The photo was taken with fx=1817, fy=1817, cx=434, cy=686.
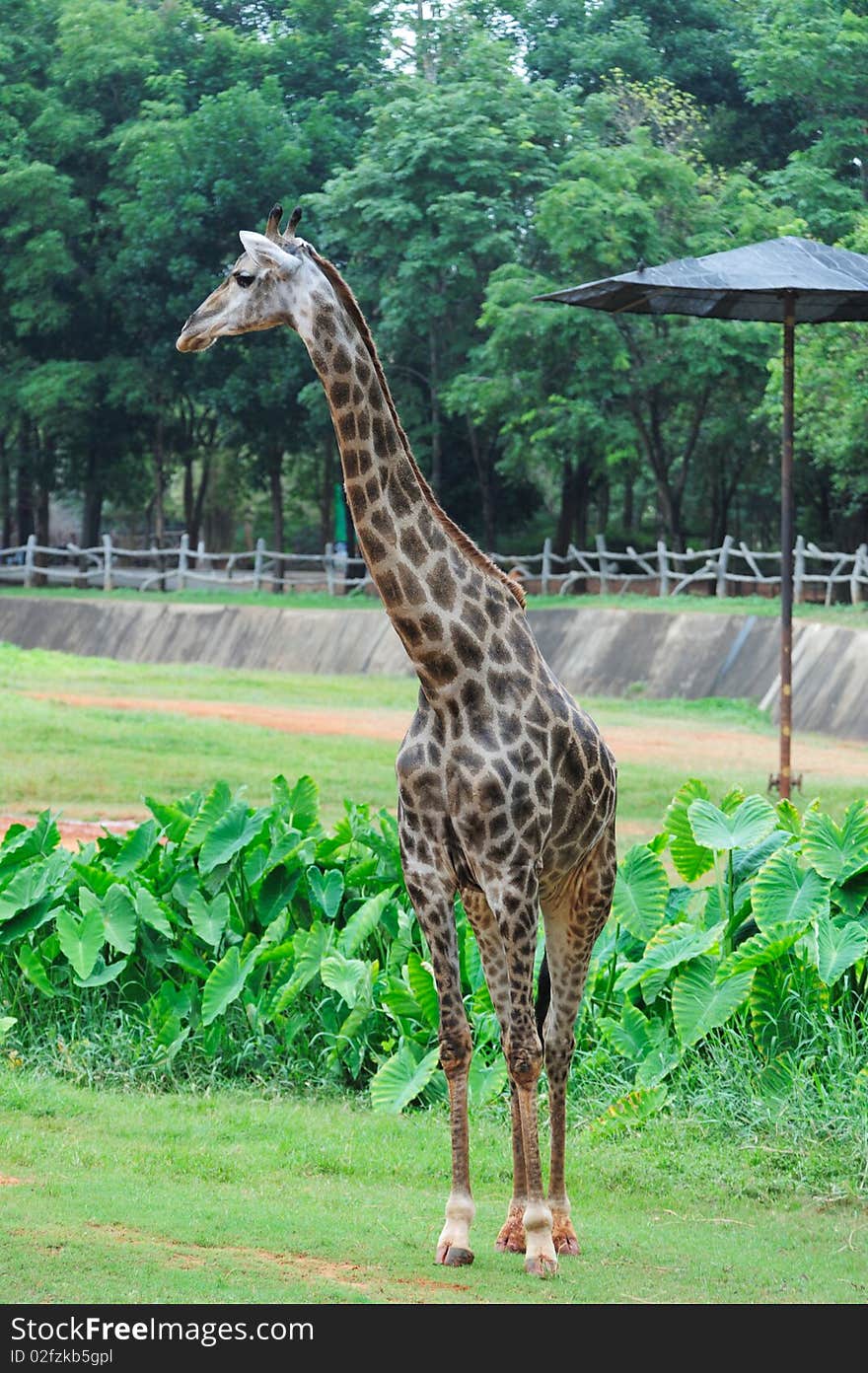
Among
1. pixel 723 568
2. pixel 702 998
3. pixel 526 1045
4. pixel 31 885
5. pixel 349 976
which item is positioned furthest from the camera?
pixel 723 568

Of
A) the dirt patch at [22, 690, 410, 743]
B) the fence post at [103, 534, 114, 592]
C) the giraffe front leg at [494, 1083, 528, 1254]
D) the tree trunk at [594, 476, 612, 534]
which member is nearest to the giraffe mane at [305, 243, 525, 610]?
the giraffe front leg at [494, 1083, 528, 1254]

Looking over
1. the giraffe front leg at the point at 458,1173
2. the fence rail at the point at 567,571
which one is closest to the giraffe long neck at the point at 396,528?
the giraffe front leg at the point at 458,1173

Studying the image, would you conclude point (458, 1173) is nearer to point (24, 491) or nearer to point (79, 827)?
point (79, 827)

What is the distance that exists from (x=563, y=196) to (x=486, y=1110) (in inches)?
977

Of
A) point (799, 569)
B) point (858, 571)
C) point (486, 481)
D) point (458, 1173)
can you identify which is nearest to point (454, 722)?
point (458, 1173)

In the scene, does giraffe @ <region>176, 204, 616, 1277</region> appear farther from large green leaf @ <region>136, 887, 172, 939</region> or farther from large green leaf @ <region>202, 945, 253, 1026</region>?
large green leaf @ <region>136, 887, 172, 939</region>

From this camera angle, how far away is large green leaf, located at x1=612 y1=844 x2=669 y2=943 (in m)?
7.59

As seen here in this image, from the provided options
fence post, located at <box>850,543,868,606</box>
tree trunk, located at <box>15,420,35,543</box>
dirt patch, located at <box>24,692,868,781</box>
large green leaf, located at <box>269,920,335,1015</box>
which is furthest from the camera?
tree trunk, located at <box>15,420,35,543</box>

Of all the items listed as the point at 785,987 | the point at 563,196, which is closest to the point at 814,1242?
the point at 785,987

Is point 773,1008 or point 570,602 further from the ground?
point 773,1008

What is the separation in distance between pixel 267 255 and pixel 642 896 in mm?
3538

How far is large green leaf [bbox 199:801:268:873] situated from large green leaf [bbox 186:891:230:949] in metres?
0.16

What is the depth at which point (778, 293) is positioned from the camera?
9734 millimetres
